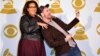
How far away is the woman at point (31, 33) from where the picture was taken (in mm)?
2349

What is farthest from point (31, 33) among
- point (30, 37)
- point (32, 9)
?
point (32, 9)

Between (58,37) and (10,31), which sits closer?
(58,37)

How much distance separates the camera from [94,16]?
2.79m

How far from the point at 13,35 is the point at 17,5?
1.07 feet

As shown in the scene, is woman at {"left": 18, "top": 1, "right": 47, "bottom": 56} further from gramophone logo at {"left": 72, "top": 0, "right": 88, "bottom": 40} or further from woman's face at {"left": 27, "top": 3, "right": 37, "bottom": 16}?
gramophone logo at {"left": 72, "top": 0, "right": 88, "bottom": 40}

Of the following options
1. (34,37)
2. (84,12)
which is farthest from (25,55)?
(84,12)

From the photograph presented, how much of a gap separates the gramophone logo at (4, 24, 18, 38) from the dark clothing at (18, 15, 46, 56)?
25cm

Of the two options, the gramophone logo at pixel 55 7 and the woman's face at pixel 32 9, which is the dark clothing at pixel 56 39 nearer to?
the woman's face at pixel 32 9

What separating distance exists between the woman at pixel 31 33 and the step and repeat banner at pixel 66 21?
0.24 m

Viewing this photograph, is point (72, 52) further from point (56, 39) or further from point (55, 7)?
point (55, 7)

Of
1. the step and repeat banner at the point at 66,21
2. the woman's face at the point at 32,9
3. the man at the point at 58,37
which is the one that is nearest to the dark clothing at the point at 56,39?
the man at the point at 58,37

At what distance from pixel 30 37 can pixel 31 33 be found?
43 millimetres

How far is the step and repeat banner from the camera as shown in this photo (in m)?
2.64

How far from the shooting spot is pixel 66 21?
108 inches
